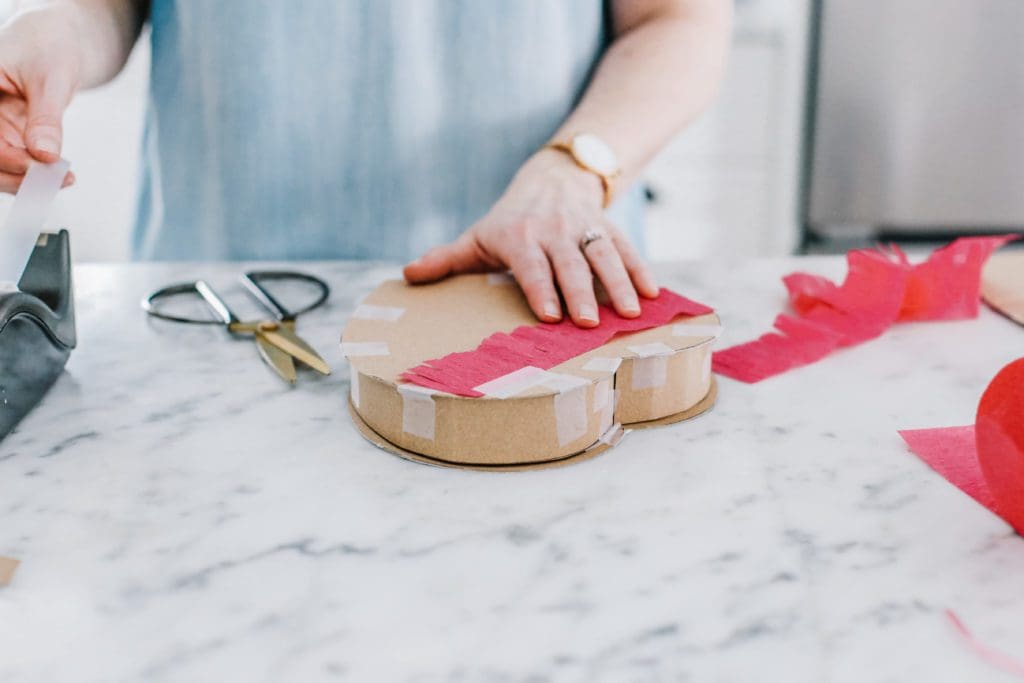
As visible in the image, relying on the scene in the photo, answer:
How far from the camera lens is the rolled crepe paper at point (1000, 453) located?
1.37ft

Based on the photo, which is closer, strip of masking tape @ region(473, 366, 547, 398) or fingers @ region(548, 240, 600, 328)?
strip of masking tape @ region(473, 366, 547, 398)

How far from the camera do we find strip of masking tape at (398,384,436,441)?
0.47 metres

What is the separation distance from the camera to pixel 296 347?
2.05 ft

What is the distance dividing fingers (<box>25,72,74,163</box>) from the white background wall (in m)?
1.38

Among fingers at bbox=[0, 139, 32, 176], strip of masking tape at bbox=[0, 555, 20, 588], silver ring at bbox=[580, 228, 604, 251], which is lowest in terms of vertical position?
strip of masking tape at bbox=[0, 555, 20, 588]

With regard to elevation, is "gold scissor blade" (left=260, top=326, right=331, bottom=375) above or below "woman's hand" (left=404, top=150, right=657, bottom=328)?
below

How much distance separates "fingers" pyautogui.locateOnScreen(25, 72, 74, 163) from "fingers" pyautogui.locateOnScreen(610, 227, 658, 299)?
38cm

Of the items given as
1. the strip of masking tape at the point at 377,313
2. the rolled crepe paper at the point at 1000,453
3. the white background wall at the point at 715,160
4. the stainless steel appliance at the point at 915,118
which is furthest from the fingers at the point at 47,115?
the stainless steel appliance at the point at 915,118

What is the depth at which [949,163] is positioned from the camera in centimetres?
188

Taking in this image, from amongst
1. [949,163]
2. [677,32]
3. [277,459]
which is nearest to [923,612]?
[277,459]

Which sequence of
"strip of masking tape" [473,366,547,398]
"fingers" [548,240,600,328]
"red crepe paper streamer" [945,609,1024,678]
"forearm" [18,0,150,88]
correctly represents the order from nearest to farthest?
"red crepe paper streamer" [945,609,1024,678]
"strip of masking tape" [473,366,547,398]
"fingers" [548,240,600,328]
"forearm" [18,0,150,88]

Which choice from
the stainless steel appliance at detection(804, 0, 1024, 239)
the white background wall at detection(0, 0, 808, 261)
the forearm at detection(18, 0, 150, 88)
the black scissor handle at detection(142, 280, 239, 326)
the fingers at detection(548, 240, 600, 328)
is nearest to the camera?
the fingers at detection(548, 240, 600, 328)

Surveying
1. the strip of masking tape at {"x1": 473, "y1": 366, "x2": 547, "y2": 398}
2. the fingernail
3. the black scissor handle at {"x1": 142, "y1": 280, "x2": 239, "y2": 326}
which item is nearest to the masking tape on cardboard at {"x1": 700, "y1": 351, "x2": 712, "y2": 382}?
the strip of masking tape at {"x1": 473, "y1": 366, "x2": 547, "y2": 398}

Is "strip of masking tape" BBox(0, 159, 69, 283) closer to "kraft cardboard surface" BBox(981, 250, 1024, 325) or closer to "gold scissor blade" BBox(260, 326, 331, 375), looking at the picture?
"gold scissor blade" BBox(260, 326, 331, 375)
